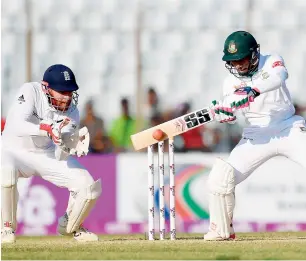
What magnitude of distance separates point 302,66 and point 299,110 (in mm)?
1523

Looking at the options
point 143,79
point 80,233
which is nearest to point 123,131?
point 143,79

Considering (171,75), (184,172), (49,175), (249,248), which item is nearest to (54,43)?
(171,75)

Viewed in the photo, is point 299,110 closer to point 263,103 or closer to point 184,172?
point 184,172

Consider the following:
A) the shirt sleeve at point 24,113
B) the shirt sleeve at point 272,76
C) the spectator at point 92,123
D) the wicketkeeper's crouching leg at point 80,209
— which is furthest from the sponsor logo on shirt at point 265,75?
the spectator at point 92,123

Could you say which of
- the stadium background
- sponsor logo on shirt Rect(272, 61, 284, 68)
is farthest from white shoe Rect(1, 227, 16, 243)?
the stadium background

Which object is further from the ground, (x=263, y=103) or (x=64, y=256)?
(x=263, y=103)

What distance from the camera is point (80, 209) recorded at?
341 inches

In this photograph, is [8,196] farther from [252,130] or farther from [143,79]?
[143,79]

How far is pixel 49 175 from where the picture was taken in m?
8.76

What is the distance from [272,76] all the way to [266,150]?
0.64 meters

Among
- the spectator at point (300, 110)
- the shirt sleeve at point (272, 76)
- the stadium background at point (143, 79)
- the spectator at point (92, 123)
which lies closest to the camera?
the shirt sleeve at point (272, 76)

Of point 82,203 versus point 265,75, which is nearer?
point 265,75

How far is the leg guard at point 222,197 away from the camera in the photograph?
8414 millimetres

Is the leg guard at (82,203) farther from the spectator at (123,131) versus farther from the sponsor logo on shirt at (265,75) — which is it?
the spectator at (123,131)
